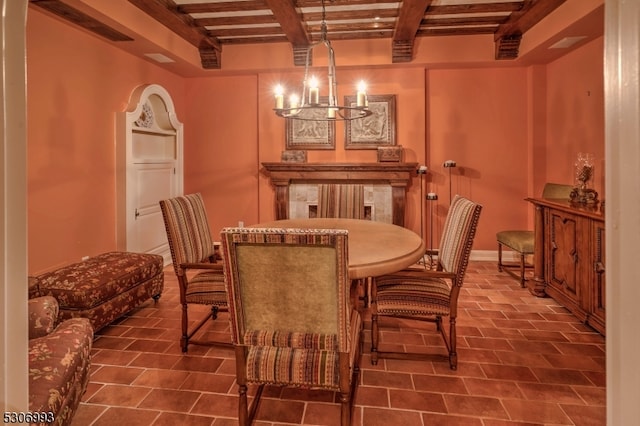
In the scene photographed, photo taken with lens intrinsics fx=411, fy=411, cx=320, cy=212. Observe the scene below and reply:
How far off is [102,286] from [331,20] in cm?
327

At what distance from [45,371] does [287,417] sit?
1.05 metres

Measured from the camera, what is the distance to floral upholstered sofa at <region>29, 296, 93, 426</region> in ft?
4.33

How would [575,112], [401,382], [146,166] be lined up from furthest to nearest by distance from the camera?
[146,166], [575,112], [401,382]

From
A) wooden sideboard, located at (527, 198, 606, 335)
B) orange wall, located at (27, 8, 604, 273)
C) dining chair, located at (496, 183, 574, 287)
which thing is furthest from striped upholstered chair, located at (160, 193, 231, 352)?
dining chair, located at (496, 183, 574, 287)

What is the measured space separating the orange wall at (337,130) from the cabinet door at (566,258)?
0.87 meters

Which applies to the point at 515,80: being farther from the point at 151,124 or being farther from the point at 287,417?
the point at 287,417

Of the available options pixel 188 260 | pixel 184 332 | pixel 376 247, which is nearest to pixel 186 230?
pixel 188 260

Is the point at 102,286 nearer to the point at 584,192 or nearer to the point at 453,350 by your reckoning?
the point at 453,350

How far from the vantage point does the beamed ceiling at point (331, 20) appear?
367cm

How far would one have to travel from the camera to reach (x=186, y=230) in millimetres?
2641

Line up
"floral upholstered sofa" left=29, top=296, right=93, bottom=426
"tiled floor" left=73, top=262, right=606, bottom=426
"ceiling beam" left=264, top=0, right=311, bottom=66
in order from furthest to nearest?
"ceiling beam" left=264, top=0, right=311, bottom=66, "tiled floor" left=73, top=262, right=606, bottom=426, "floral upholstered sofa" left=29, top=296, right=93, bottom=426

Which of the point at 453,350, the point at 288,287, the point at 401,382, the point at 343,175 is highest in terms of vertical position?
the point at 343,175

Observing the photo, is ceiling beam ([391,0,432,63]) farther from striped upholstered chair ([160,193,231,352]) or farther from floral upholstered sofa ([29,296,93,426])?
floral upholstered sofa ([29,296,93,426])

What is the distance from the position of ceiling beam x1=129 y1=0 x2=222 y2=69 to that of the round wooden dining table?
7.38 feet
